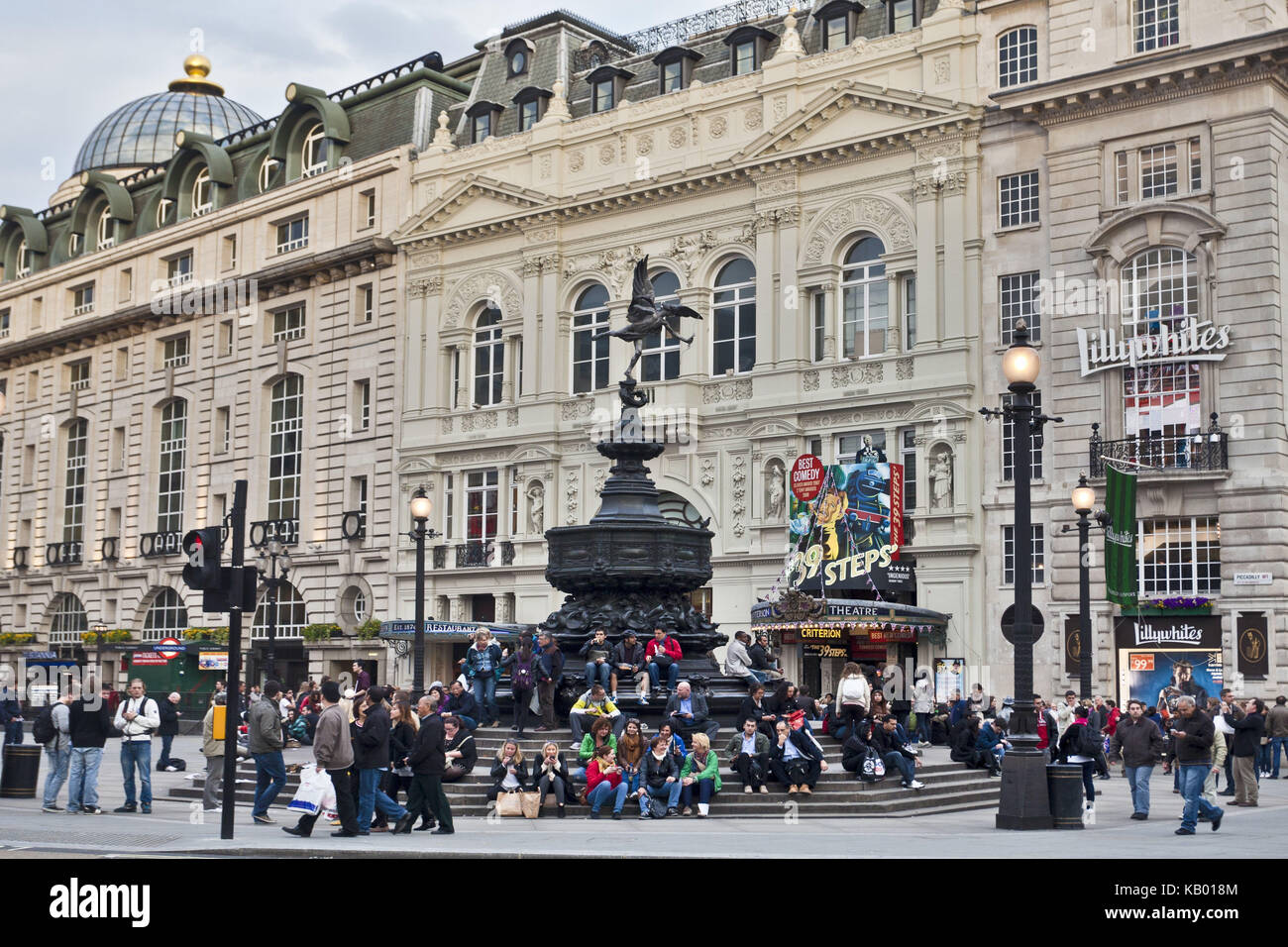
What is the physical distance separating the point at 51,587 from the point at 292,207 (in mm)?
22681

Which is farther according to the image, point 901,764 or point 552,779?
point 901,764

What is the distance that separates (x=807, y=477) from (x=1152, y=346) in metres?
10.2

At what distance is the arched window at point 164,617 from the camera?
66.2 m

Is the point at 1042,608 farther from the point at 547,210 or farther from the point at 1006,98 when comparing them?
the point at 547,210

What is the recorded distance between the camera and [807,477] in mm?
45031

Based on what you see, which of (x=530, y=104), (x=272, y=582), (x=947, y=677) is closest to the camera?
(x=947, y=677)

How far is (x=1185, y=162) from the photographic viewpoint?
135 ft

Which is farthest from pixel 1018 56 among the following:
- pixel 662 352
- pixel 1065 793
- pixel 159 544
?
pixel 159 544

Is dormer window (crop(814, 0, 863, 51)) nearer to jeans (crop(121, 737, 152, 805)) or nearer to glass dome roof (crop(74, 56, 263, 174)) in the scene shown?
jeans (crop(121, 737, 152, 805))

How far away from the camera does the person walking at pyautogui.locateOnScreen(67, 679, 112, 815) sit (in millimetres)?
21203

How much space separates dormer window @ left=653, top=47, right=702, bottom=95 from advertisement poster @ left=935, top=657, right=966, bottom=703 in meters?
22.1

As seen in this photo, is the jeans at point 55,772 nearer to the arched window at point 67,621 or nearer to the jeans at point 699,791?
the jeans at point 699,791

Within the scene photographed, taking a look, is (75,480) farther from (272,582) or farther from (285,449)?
(272,582)
